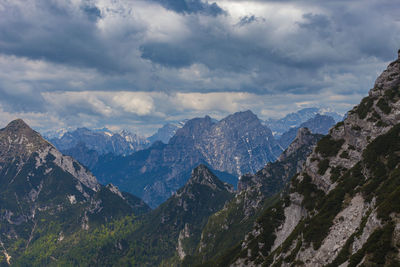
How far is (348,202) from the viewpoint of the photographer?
3374 inches

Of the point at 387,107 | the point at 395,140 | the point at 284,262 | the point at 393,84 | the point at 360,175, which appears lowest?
the point at 284,262

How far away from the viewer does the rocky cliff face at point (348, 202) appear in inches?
2245

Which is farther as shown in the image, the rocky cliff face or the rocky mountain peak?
the rocky mountain peak

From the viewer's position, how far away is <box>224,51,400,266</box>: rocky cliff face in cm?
5703

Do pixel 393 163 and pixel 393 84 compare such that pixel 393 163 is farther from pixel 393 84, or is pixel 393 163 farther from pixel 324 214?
pixel 393 84

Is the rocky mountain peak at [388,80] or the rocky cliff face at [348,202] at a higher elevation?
the rocky mountain peak at [388,80]

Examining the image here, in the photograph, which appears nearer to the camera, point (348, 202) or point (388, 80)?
point (348, 202)

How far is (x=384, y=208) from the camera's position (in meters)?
57.3

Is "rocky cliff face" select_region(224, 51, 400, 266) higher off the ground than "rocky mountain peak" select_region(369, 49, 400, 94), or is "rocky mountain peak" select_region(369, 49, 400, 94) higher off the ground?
"rocky mountain peak" select_region(369, 49, 400, 94)

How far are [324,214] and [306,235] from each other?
8907 mm

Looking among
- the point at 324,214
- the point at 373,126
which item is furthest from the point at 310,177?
the point at 324,214

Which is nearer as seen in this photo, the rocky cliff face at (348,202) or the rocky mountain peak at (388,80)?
the rocky cliff face at (348,202)

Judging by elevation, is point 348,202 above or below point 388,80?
below

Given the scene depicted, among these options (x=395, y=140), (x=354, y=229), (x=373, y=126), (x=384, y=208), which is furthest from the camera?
(x=373, y=126)
